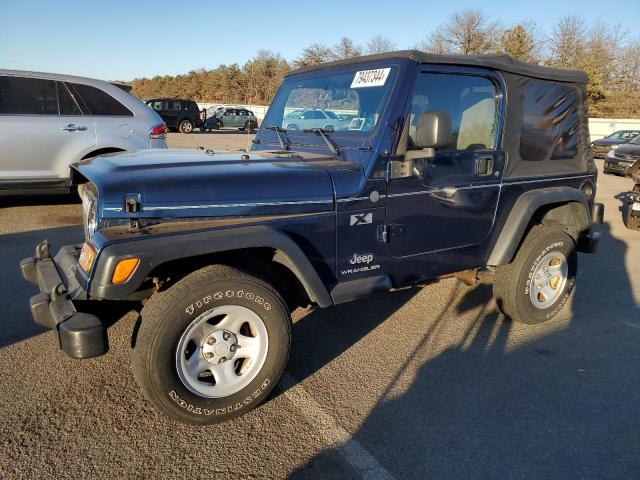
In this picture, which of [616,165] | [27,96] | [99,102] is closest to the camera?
[27,96]

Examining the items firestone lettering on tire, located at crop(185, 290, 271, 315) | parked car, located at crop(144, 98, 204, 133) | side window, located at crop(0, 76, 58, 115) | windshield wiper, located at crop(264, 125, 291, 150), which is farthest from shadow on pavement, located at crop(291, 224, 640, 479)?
parked car, located at crop(144, 98, 204, 133)

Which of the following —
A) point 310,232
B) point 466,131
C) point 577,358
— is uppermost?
point 466,131

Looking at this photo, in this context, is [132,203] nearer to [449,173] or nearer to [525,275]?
[449,173]

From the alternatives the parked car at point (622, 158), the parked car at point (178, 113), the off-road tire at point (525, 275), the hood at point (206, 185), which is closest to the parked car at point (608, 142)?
the parked car at point (622, 158)

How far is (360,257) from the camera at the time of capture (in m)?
3.14

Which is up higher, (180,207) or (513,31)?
(513,31)

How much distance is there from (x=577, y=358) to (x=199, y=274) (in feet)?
9.39

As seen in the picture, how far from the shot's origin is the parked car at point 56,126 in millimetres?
6730

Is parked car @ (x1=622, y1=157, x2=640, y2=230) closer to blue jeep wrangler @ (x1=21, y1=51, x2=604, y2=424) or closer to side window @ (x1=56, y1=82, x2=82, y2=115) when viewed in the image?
blue jeep wrangler @ (x1=21, y1=51, x2=604, y2=424)

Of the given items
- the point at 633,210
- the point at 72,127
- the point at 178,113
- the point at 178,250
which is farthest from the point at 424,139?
Answer: the point at 178,113

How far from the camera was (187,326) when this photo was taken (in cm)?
256

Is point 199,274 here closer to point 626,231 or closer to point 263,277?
point 263,277

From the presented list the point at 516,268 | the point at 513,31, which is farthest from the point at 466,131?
the point at 513,31

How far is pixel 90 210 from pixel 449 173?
2.34 m
